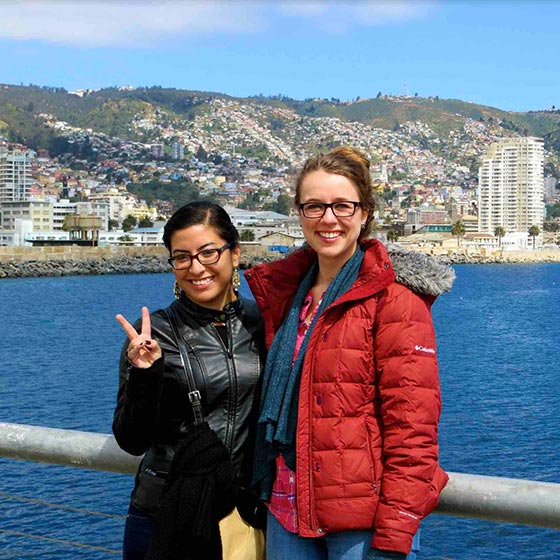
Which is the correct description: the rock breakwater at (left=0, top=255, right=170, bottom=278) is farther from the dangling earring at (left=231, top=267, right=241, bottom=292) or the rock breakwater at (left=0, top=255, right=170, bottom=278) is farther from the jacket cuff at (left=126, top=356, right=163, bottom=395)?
the jacket cuff at (left=126, top=356, right=163, bottom=395)

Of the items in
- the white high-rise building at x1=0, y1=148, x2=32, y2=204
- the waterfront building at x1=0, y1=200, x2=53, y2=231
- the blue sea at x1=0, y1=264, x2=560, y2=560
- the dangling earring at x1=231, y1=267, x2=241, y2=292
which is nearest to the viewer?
the dangling earring at x1=231, y1=267, x2=241, y2=292

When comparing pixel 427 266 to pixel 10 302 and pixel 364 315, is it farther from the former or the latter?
pixel 10 302

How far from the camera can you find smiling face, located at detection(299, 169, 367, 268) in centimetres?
213

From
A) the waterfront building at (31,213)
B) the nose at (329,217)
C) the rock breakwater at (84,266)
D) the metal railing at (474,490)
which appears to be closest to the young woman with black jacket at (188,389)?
the metal railing at (474,490)

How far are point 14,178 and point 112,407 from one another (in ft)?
479

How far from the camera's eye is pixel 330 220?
2.13m

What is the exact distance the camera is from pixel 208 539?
2066mm

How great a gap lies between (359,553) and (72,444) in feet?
2.96

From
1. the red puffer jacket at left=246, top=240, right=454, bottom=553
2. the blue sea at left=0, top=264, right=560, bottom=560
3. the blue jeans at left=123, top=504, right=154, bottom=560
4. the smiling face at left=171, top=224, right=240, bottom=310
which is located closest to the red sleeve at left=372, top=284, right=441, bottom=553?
the red puffer jacket at left=246, top=240, right=454, bottom=553

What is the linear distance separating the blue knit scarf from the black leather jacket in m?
0.06

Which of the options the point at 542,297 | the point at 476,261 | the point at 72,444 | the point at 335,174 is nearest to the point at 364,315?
the point at 335,174

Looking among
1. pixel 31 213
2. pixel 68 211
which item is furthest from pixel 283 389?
pixel 68 211

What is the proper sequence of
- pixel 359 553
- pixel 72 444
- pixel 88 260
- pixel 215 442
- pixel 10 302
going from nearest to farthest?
pixel 359 553 → pixel 215 442 → pixel 72 444 → pixel 10 302 → pixel 88 260

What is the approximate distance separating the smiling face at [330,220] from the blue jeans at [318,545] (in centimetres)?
67
